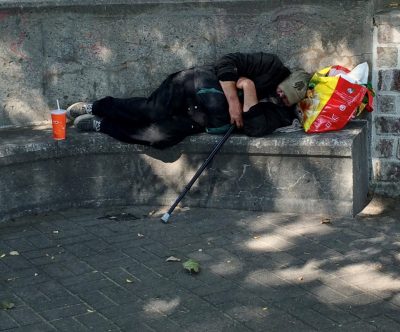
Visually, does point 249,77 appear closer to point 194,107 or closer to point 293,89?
point 293,89

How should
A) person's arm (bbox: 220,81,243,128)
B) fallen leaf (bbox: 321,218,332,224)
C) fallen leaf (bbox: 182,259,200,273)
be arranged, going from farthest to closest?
person's arm (bbox: 220,81,243,128), fallen leaf (bbox: 321,218,332,224), fallen leaf (bbox: 182,259,200,273)

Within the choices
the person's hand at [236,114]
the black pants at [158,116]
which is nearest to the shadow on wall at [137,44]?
the black pants at [158,116]

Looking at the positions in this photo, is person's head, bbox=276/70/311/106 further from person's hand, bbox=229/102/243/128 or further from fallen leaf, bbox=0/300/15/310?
fallen leaf, bbox=0/300/15/310

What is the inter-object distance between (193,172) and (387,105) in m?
1.61

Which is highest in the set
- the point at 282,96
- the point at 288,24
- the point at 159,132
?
the point at 288,24

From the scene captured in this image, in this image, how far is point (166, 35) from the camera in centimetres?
679

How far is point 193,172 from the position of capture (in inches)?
252

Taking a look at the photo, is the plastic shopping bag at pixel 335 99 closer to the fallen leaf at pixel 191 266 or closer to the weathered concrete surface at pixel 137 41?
the weathered concrete surface at pixel 137 41

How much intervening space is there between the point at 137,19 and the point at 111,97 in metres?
0.69

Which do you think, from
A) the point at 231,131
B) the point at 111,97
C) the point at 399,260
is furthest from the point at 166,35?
the point at 399,260

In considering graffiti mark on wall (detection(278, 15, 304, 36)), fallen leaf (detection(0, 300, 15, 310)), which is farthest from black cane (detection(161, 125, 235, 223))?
fallen leaf (detection(0, 300, 15, 310))

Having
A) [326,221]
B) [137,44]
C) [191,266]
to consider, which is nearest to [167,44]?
[137,44]

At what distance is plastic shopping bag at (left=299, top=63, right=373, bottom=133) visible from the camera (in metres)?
6.17

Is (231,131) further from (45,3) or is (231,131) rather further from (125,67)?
(45,3)
